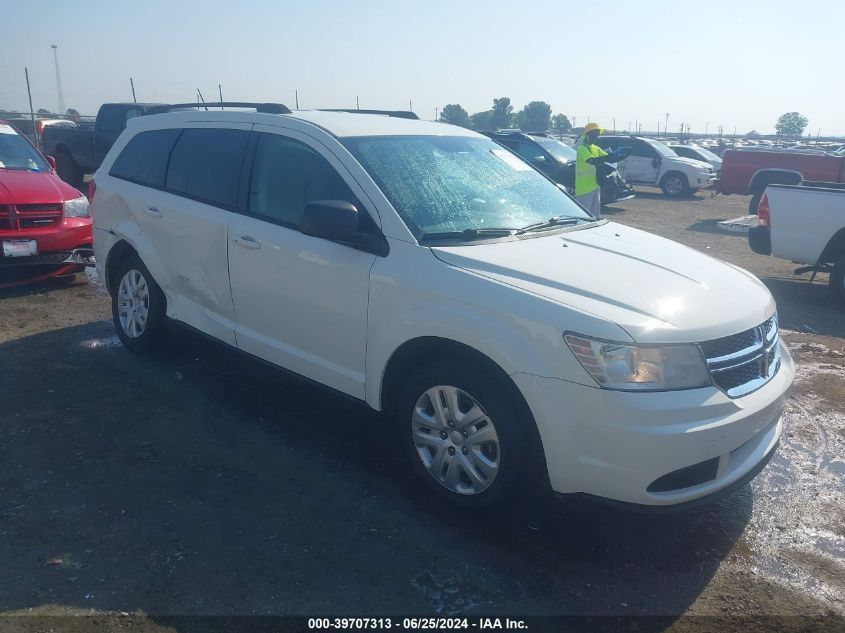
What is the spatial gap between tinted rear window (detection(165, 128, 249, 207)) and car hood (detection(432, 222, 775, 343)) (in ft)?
5.95

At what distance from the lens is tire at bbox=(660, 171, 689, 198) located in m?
20.5

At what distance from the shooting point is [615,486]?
3.09 m

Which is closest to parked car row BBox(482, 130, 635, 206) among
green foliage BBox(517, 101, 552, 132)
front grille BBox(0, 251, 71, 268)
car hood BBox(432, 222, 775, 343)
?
front grille BBox(0, 251, 71, 268)

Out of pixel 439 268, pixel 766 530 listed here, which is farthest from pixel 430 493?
pixel 766 530

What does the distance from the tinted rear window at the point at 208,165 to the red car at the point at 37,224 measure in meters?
3.06

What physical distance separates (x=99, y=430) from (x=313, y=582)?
211 centimetres

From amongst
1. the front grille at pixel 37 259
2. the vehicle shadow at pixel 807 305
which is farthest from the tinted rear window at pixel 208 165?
the vehicle shadow at pixel 807 305

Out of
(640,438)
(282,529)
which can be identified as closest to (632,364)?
(640,438)

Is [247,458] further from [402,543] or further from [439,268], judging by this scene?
[439,268]

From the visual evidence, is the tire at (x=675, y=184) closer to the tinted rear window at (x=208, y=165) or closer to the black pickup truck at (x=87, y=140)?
the black pickup truck at (x=87, y=140)

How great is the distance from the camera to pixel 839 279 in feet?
26.8

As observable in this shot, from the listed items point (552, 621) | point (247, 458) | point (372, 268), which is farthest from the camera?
point (247, 458)

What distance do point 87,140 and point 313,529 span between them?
1536 cm

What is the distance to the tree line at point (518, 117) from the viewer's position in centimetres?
6081
